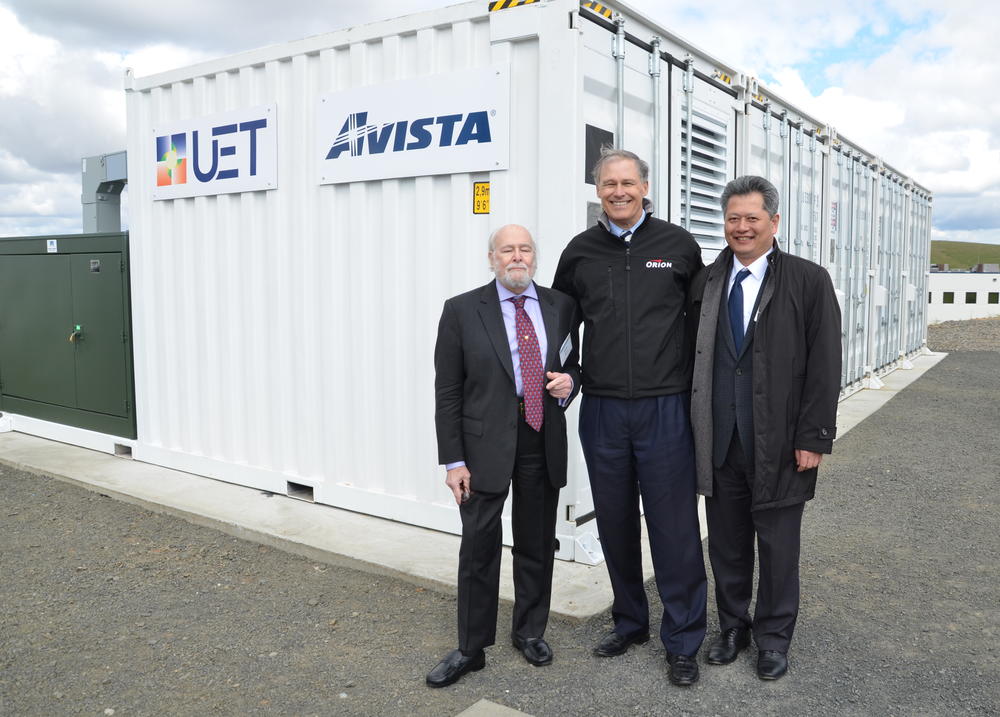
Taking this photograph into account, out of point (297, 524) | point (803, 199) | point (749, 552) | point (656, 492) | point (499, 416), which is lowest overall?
point (297, 524)

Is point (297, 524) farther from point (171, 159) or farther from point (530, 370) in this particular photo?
point (171, 159)

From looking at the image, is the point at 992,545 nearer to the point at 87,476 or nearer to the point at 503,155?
the point at 503,155

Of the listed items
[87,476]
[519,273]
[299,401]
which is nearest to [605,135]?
[519,273]

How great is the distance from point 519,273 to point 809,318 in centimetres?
111

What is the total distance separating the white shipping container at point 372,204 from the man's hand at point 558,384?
4.57ft

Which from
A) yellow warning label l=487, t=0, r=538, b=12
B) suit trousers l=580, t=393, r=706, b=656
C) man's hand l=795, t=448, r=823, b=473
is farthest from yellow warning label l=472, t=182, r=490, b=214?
man's hand l=795, t=448, r=823, b=473

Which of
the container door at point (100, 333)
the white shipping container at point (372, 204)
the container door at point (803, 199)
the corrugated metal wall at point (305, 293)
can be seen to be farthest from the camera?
the container door at point (803, 199)

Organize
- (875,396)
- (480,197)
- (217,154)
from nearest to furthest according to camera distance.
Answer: (480,197)
(217,154)
(875,396)

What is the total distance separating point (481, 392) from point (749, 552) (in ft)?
4.32

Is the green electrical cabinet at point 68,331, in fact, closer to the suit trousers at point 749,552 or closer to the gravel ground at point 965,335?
the suit trousers at point 749,552

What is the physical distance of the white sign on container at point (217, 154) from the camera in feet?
18.9

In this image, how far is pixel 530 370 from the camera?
3.29 metres

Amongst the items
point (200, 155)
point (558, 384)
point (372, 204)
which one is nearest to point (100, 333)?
point (200, 155)

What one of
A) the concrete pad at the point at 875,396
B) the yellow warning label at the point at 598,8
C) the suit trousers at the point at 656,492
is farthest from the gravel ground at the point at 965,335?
the suit trousers at the point at 656,492
